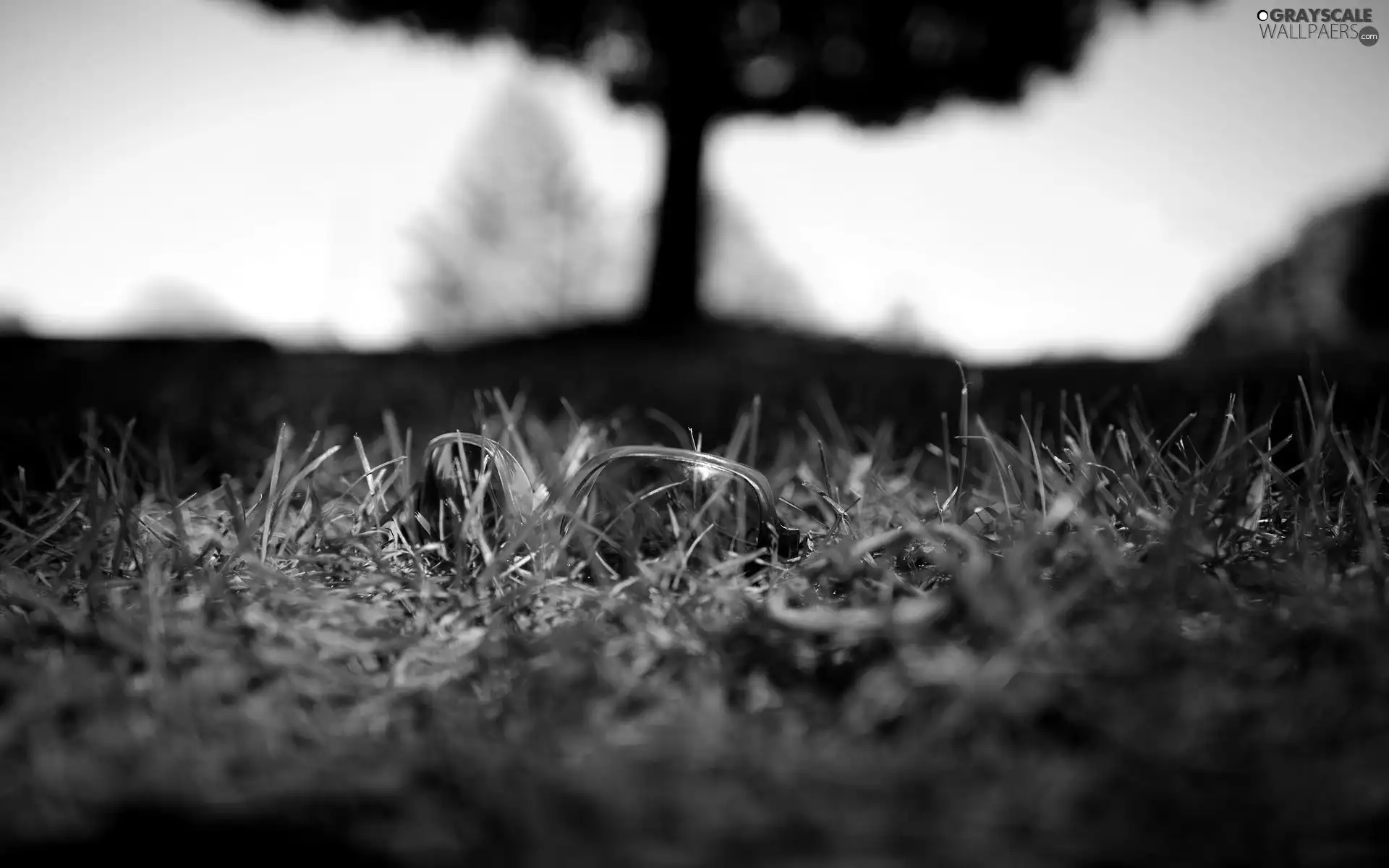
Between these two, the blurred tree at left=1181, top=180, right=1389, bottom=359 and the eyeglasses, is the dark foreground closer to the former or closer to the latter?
the eyeglasses

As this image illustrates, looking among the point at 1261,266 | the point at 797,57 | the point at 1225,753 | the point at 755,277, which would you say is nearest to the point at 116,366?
the point at 1225,753

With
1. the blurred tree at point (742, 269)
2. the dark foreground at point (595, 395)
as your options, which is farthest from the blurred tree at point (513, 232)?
the dark foreground at point (595, 395)

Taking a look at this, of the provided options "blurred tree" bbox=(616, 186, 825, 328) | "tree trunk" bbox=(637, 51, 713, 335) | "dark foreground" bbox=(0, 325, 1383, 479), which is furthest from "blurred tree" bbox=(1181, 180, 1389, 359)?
"blurred tree" bbox=(616, 186, 825, 328)

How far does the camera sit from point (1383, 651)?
→ 0.56 meters

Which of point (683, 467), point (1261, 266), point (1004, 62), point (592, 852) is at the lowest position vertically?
point (592, 852)

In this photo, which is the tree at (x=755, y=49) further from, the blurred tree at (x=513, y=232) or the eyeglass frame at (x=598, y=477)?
the blurred tree at (x=513, y=232)

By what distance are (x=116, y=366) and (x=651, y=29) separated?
20.7 feet

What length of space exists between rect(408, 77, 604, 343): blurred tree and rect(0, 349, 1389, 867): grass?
26680mm

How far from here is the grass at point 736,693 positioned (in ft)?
1.42

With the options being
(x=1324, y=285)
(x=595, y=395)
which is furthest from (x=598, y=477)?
(x=1324, y=285)

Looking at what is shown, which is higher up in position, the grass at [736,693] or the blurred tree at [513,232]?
the blurred tree at [513,232]

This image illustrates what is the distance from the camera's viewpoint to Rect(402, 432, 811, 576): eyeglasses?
93 centimetres

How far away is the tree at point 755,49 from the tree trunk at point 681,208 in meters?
0.01

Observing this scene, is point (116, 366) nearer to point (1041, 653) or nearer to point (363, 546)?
point (363, 546)
